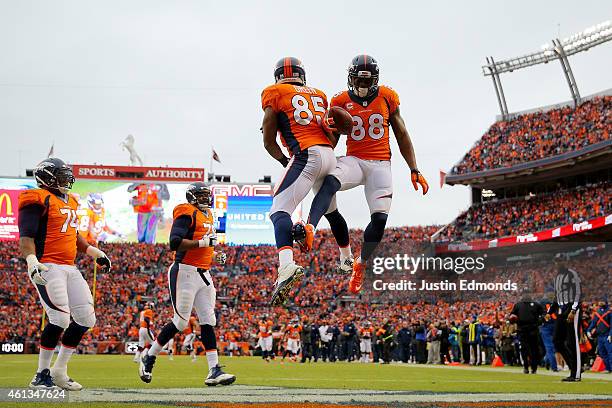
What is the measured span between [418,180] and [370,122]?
0.76 meters

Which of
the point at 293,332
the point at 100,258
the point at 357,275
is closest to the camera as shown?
the point at 357,275

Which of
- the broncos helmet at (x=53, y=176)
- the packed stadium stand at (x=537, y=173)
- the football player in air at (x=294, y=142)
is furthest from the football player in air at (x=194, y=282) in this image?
the packed stadium stand at (x=537, y=173)

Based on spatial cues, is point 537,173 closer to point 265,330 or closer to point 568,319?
point 265,330

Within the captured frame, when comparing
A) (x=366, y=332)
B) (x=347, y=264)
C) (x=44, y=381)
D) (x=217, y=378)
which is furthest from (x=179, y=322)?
(x=366, y=332)

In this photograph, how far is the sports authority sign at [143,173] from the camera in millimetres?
59281

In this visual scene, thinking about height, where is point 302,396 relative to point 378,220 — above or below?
below

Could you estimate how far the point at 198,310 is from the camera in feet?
37.0

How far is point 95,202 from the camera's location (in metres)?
56.5

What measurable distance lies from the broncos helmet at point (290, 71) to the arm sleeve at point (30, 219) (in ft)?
11.7

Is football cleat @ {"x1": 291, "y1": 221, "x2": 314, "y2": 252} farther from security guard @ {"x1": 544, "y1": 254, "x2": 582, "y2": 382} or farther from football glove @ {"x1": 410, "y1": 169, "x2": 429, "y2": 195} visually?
security guard @ {"x1": 544, "y1": 254, "x2": 582, "y2": 382}

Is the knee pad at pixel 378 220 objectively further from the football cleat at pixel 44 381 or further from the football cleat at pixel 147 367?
the football cleat at pixel 147 367

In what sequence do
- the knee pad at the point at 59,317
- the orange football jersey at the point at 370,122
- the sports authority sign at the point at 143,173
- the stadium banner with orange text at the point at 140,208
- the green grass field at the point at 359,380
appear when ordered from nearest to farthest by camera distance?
1. the orange football jersey at the point at 370,122
2. the knee pad at the point at 59,317
3. the green grass field at the point at 359,380
4. the stadium banner with orange text at the point at 140,208
5. the sports authority sign at the point at 143,173

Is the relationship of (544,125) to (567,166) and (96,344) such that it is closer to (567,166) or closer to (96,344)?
(567,166)

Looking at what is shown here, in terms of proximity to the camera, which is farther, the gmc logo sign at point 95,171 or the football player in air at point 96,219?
the gmc logo sign at point 95,171
